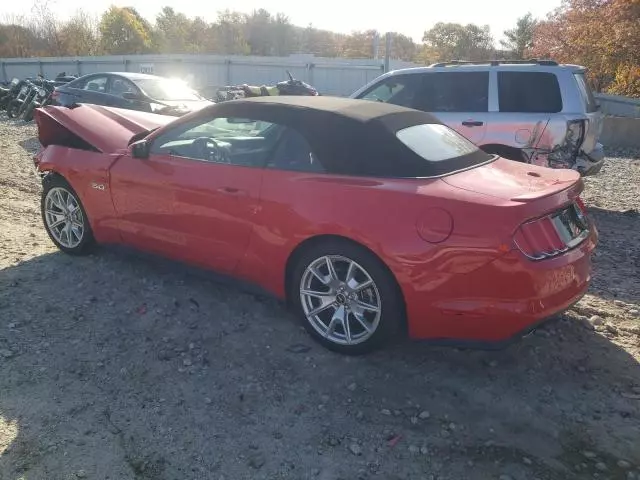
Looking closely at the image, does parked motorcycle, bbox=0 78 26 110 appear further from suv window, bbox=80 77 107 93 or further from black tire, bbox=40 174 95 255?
black tire, bbox=40 174 95 255

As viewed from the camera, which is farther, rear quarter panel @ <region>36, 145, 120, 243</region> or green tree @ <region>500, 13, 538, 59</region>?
green tree @ <region>500, 13, 538, 59</region>

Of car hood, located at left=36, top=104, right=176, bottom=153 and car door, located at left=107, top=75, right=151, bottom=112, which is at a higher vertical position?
car door, located at left=107, top=75, right=151, bottom=112

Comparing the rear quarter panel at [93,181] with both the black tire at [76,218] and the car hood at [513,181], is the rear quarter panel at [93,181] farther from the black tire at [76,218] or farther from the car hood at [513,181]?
the car hood at [513,181]

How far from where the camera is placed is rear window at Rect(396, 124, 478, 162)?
11.6 ft

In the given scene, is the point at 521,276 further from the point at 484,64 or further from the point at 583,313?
the point at 484,64

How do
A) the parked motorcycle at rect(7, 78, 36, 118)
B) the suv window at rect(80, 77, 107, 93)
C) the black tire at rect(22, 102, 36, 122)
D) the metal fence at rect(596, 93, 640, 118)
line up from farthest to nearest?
the parked motorcycle at rect(7, 78, 36, 118), the black tire at rect(22, 102, 36, 122), the metal fence at rect(596, 93, 640, 118), the suv window at rect(80, 77, 107, 93)

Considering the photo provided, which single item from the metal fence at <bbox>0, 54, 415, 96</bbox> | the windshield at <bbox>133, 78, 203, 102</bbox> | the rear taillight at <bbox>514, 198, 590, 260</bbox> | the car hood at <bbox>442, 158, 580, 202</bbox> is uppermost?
the metal fence at <bbox>0, 54, 415, 96</bbox>

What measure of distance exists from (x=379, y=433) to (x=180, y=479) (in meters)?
1.01

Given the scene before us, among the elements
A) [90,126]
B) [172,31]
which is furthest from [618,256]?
[172,31]

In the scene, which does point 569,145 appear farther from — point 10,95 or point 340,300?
point 10,95

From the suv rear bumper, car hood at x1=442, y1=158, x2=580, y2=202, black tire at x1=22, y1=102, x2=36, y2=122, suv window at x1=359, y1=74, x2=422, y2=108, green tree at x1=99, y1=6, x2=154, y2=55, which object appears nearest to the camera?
car hood at x1=442, y1=158, x2=580, y2=202

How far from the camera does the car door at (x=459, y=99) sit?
704cm

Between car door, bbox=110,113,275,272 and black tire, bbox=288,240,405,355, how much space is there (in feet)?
1.66

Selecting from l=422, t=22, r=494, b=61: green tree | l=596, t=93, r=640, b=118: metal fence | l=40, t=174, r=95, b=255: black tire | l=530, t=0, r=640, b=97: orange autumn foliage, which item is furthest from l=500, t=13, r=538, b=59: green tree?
l=40, t=174, r=95, b=255: black tire
